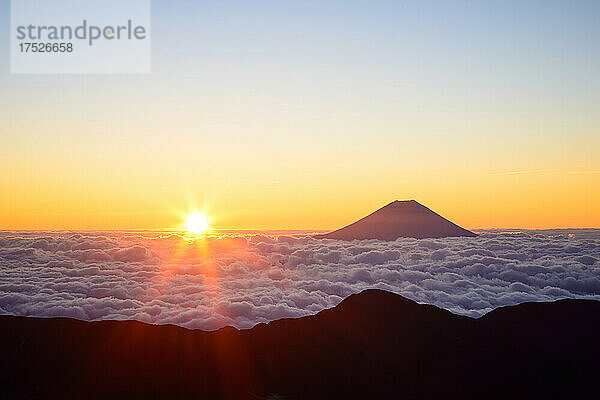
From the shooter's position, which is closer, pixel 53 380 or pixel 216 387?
pixel 216 387

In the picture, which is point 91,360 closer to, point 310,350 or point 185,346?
point 185,346

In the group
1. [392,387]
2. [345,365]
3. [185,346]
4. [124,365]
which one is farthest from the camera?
[185,346]

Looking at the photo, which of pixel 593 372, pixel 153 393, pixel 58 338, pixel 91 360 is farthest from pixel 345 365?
pixel 58 338

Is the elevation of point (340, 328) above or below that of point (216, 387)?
above

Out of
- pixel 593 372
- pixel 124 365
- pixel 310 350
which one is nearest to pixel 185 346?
pixel 124 365

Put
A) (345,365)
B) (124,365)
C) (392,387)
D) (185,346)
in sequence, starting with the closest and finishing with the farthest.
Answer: (392,387) < (345,365) < (124,365) < (185,346)

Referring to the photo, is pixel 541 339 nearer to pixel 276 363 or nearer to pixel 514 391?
pixel 514 391
